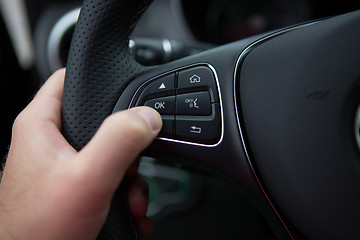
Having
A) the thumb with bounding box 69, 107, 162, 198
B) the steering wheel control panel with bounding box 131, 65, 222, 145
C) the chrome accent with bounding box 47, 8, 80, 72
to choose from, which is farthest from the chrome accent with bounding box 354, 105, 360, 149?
the chrome accent with bounding box 47, 8, 80, 72

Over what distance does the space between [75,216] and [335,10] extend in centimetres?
145

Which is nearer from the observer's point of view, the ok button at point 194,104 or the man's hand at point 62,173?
the man's hand at point 62,173

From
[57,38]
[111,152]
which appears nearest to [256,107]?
[111,152]

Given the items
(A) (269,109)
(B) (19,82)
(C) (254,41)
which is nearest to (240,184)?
(A) (269,109)

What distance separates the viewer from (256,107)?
0.52 meters

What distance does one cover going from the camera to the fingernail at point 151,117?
1.60 feet

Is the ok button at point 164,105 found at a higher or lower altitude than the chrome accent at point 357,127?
higher

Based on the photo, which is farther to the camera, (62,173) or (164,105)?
(164,105)

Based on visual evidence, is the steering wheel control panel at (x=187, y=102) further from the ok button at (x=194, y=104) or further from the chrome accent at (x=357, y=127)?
the chrome accent at (x=357, y=127)

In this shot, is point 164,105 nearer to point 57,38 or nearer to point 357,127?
point 357,127

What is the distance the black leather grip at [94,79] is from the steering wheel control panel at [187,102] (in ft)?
0.22

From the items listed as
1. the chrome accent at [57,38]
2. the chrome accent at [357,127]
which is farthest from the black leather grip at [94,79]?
the chrome accent at [57,38]

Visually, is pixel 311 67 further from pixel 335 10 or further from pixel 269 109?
pixel 335 10

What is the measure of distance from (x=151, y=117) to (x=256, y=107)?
6.5 inches
